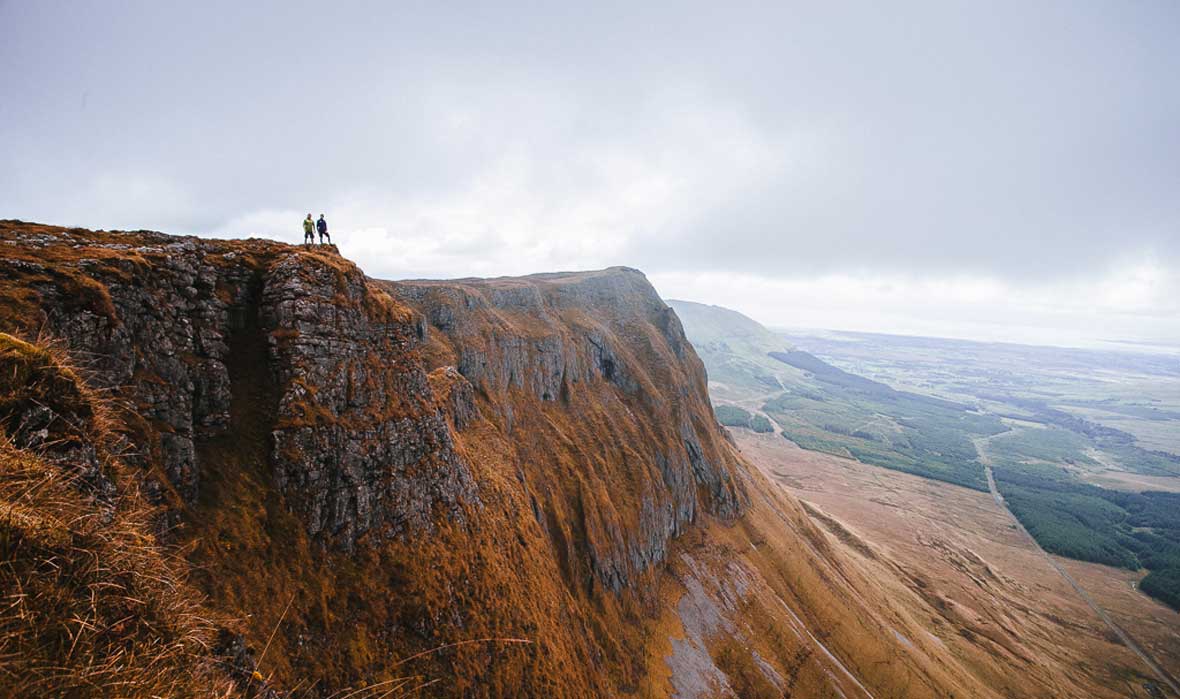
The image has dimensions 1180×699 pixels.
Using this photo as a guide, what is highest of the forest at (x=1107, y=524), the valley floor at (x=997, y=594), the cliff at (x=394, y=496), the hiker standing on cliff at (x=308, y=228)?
the hiker standing on cliff at (x=308, y=228)

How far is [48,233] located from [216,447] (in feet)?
36.8

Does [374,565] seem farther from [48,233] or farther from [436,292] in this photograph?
[436,292]

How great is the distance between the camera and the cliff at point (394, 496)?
673 inches

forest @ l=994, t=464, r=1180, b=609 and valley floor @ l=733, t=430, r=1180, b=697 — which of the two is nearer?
valley floor @ l=733, t=430, r=1180, b=697

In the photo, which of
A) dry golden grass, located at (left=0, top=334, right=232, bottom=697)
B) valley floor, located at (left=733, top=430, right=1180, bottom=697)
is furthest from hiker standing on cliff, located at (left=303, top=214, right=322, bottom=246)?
valley floor, located at (left=733, top=430, right=1180, bottom=697)

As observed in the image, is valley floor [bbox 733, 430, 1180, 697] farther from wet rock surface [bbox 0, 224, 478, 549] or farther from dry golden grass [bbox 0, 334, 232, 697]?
dry golden grass [bbox 0, 334, 232, 697]

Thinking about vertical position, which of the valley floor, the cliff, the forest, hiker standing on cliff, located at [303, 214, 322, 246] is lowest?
the forest

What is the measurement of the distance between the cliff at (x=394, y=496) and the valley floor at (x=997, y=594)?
939 inches

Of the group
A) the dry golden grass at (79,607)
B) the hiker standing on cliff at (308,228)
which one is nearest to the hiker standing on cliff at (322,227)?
the hiker standing on cliff at (308,228)

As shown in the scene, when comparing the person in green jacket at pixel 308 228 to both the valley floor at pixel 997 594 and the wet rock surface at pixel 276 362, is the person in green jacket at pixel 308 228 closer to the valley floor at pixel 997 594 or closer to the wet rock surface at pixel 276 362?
the wet rock surface at pixel 276 362

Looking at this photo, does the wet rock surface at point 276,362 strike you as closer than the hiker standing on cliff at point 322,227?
Yes

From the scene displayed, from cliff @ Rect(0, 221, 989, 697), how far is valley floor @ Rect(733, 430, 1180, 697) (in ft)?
78.2

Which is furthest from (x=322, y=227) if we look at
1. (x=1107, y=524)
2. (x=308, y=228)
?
(x=1107, y=524)

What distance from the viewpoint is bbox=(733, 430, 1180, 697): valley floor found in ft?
251
